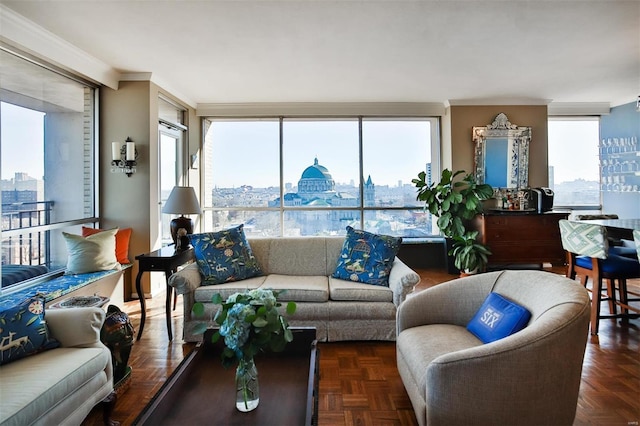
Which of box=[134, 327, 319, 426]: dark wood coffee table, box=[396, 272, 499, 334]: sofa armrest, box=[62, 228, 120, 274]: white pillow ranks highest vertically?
box=[62, 228, 120, 274]: white pillow

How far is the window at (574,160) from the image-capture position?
19.0 ft

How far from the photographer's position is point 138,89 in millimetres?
4008

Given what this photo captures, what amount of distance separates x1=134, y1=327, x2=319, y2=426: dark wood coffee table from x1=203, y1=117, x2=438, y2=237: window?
146 inches

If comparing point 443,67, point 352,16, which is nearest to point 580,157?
point 443,67

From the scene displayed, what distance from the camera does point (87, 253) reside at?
3355mm

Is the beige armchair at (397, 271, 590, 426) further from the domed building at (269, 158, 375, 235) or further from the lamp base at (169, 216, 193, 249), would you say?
the domed building at (269, 158, 375, 235)

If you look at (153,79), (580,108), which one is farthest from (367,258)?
(580,108)

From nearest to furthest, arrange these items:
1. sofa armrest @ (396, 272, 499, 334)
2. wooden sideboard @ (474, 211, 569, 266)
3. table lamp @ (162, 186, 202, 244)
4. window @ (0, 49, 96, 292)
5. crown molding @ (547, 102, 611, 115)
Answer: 1. sofa armrest @ (396, 272, 499, 334)
2. window @ (0, 49, 96, 292)
3. table lamp @ (162, 186, 202, 244)
4. wooden sideboard @ (474, 211, 569, 266)
5. crown molding @ (547, 102, 611, 115)

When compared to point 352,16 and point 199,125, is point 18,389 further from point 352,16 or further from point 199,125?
point 199,125

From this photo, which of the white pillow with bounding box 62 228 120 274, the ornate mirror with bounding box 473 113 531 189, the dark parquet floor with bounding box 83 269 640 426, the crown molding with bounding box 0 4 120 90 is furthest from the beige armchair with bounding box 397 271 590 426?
the ornate mirror with bounding box 473 113 531 189

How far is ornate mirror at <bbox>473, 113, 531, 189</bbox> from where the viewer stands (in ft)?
17.5

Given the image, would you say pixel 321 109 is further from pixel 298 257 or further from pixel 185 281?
pixel 185 281

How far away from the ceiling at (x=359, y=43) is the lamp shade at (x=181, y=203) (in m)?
1.34

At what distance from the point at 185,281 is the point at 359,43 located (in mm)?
2544
